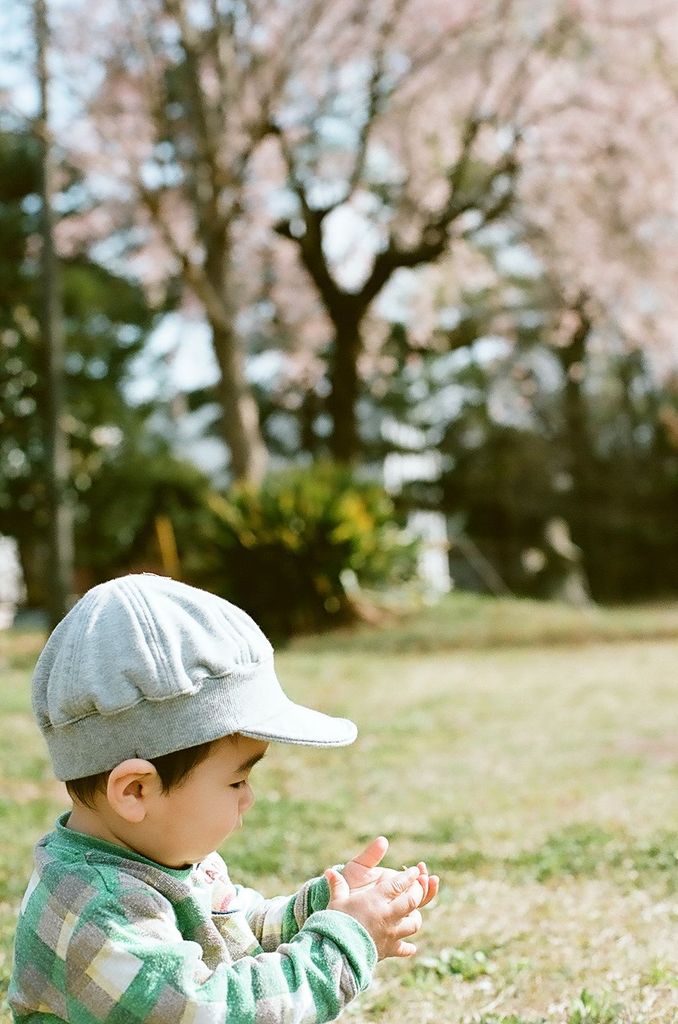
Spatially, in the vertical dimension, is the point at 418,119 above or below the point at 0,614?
above

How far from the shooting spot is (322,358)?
21797 mm

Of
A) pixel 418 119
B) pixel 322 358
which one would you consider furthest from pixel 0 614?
pixel 418 119

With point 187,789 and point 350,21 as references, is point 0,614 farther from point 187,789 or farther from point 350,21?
point 187,789

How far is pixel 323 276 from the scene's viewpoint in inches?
644

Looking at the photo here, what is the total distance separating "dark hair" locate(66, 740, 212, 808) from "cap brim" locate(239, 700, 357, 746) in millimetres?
73

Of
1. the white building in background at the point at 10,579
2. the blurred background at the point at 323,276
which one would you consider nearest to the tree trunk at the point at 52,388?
the blurred background at the point at 323,276

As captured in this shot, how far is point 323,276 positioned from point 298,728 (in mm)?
14960

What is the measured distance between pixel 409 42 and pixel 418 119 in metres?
1.63

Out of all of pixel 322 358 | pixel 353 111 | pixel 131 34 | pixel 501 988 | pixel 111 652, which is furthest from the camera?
pixel 322 358

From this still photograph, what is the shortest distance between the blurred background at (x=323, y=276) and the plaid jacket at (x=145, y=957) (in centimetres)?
986

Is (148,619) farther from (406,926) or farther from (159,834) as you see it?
(406,926)

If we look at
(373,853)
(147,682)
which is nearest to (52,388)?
(373,853)

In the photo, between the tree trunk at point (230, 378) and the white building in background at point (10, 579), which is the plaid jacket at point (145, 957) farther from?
the white building in background at point (10, 579)

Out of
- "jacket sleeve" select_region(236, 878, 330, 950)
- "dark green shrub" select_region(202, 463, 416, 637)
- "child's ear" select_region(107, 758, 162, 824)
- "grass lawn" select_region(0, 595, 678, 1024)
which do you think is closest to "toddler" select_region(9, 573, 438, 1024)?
"child's ear" select_region(107, 758, 162, 824)
